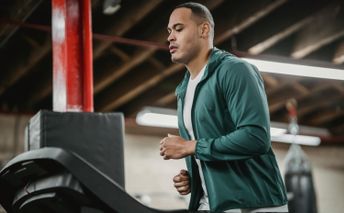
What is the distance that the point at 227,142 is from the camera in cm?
197

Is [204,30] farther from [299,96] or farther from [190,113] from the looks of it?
[299,96]

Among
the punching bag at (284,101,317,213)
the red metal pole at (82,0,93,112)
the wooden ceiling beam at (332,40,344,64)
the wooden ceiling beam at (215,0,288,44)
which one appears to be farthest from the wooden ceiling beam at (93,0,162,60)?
the punching bag at (284,101,317,213)

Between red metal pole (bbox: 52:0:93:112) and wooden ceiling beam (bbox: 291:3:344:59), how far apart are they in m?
3.60

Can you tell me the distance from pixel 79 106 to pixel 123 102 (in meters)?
5.70

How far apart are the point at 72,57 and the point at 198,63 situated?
10.2ft

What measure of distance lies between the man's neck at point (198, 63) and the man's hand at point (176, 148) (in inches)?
13.3

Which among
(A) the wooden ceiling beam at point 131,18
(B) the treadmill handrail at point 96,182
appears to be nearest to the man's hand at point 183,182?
(B) the treadmill handrail at point 96,182

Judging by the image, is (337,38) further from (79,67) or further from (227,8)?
(79,67)

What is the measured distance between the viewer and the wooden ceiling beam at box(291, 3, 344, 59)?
7.64 metres

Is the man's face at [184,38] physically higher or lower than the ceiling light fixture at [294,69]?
lower

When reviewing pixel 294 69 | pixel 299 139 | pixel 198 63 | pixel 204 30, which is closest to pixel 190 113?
pixel 198 63

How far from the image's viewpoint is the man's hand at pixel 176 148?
2027 millimetres

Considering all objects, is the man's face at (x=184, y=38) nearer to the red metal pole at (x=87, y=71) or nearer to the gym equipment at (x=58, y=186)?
the gym equipment at (x=58, y=186)

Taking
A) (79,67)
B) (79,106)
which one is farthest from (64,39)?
(79,106)
